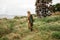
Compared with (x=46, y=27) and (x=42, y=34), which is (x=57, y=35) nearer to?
(x=42, y=34)

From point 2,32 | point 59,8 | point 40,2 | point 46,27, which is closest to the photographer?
point 46,27

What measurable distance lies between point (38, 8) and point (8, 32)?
31.2ft

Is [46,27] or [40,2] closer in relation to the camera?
[46,27]

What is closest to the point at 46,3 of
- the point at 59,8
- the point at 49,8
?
the point at 49,8

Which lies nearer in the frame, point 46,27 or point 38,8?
point 46,27

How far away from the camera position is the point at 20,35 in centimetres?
1800

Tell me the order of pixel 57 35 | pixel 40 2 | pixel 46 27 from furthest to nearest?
pixel 40 2
pixel 46 27
pixel 57 35

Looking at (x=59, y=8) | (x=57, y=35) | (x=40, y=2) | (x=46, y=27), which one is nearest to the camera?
(x=57, y=35)

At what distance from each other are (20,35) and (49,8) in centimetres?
1086

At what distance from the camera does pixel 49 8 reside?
92.0 ft

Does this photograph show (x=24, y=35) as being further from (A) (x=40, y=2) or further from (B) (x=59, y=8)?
(B) (x=59, y=8)

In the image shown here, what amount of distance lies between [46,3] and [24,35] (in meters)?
10.9

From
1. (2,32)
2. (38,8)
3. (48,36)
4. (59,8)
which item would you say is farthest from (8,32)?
(59,8)

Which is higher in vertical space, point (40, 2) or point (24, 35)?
point (40, 2)
